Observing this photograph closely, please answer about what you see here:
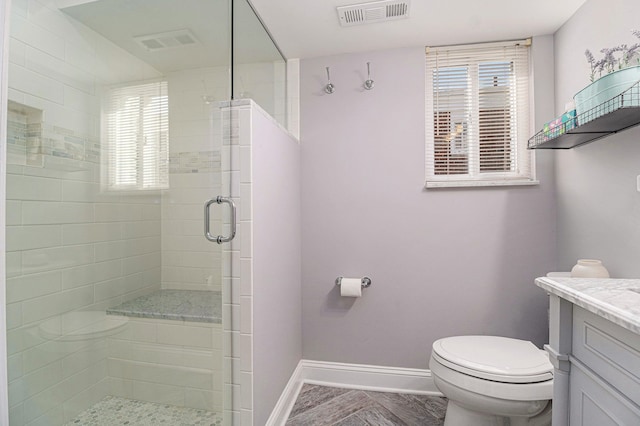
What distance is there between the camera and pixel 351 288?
2078mm

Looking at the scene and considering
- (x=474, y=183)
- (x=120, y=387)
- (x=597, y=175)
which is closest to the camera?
(x=120, y=387)

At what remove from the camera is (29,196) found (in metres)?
0.81

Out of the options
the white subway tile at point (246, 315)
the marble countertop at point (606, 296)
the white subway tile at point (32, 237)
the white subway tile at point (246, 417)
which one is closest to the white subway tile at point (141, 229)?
the white subway tile at point (32, 237)

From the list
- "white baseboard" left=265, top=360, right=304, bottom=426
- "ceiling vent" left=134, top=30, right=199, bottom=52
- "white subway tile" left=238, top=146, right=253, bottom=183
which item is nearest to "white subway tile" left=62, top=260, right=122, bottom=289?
"white subway tile" left=238, top=146, right=253, bottom=183

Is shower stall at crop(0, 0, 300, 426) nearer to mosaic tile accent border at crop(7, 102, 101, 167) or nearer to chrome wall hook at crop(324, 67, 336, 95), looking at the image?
mosaic tile accent border at crop(7, 102, 101, 167)

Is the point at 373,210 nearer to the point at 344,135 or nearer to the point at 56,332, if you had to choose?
the point at 344,135

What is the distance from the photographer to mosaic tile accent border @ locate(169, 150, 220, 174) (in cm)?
130

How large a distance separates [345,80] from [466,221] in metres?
1.20

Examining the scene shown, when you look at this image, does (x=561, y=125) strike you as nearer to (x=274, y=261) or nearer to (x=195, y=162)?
(x=274, y=261)

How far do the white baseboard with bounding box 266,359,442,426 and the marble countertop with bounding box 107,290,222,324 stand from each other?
87cm

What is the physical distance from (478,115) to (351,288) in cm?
137

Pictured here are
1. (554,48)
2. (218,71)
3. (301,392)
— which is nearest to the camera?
(218,71)

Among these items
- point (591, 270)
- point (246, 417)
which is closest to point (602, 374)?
point (591, 270)

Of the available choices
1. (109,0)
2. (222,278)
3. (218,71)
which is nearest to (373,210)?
(222,278)
